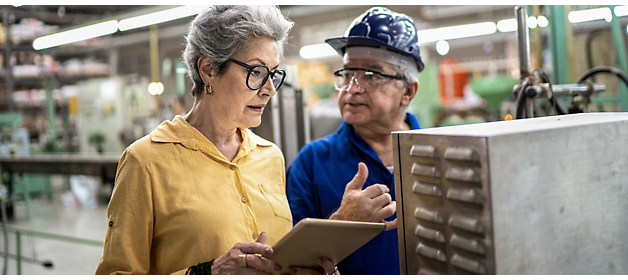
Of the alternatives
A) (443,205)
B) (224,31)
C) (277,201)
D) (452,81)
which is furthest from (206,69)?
(452,81)

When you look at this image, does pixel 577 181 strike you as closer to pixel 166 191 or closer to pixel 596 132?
pixel 596 132

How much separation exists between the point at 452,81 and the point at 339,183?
10131 millimetres

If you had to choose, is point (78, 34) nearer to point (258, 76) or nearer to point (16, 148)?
point (16, 148)

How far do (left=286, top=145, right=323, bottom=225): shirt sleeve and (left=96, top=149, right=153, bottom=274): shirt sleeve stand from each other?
0.59 meters

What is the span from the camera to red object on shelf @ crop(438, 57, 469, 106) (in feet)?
36.1

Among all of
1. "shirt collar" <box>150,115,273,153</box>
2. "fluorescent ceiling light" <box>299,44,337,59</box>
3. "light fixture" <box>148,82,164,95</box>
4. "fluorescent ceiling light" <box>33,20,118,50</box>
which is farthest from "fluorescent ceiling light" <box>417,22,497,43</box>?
"shirt collar" <box>150,115,273,153</box>

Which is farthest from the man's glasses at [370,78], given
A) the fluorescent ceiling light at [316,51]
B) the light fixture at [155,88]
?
the light fixture at [155,88]

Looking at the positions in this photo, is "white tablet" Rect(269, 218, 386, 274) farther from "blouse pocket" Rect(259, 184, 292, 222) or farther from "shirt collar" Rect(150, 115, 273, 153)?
"shirt collar" Rect(150, 115, 273, 153)

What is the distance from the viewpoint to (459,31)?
25.3 feet

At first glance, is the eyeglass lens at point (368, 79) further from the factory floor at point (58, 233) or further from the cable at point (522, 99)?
the factory floor at point (58, 233)

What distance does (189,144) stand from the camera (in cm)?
133

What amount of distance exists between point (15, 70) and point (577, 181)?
10546 mm

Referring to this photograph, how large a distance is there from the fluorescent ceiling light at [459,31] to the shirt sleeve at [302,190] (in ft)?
20.5

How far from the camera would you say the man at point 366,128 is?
165 centimetres
